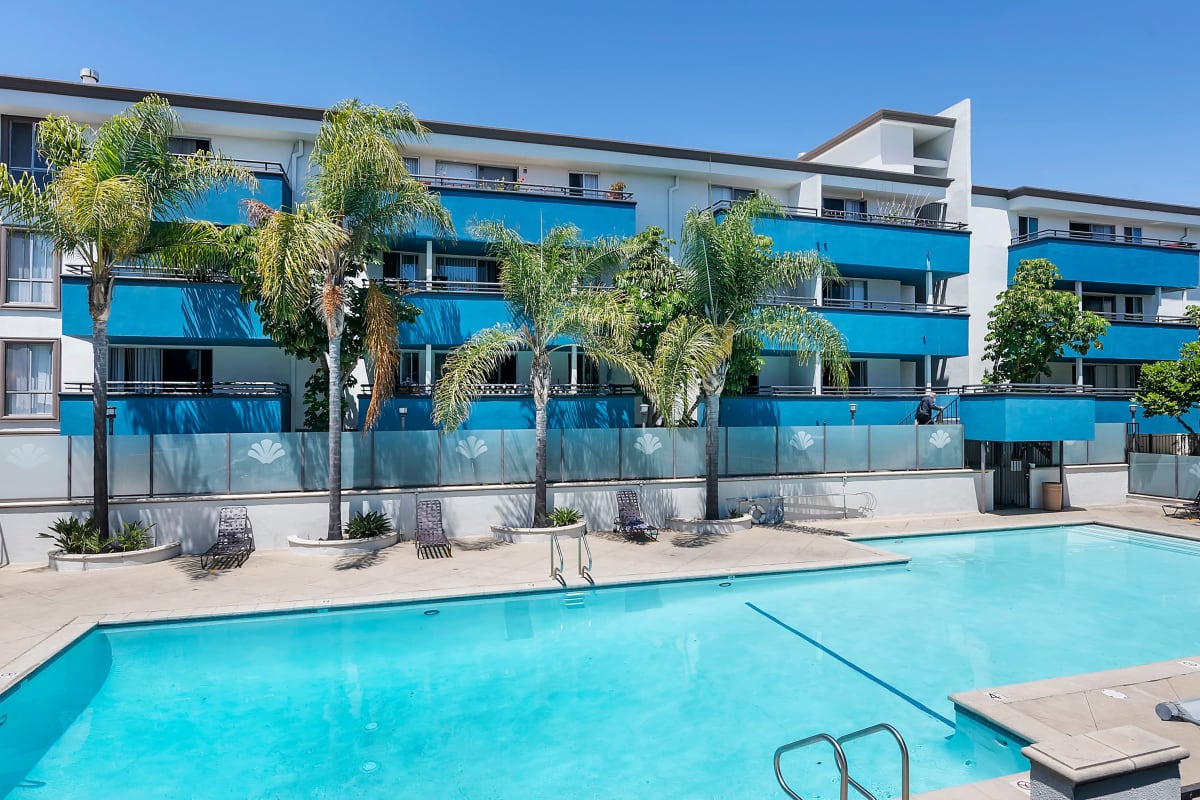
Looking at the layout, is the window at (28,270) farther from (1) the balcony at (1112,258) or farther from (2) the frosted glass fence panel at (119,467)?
(1) the balcony at (1112,258)

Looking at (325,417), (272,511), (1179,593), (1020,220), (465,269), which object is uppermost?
(1020,220)

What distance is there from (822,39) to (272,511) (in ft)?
61.1

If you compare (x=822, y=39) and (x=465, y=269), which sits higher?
(x=822, y=39)

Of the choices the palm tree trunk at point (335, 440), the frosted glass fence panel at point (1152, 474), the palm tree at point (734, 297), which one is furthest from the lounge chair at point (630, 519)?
the frosted glass fence panel at point (1152, 474)

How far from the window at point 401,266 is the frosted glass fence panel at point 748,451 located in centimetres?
1124

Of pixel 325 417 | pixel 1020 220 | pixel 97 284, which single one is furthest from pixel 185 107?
pixel 1020 220

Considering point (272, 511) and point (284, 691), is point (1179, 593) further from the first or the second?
point (272, 511)

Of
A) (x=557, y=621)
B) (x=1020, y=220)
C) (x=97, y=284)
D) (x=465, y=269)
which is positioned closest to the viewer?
(x=557, y=621)

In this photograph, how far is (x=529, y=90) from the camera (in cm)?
2373

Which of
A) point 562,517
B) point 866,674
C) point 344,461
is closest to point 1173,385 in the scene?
point 866,674

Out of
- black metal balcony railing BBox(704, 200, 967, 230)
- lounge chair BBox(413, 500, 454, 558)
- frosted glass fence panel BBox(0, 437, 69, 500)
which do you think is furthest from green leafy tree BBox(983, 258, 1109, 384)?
frosted glass fence panel BBox(0, 437, 69, 500)

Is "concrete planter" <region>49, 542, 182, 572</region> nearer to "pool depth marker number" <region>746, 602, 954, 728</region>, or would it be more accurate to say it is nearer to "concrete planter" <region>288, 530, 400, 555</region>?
"concrete planter" <region>288, 530, 400, 555</region>

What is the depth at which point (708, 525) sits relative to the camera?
1958cm

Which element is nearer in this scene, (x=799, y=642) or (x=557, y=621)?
(x=799, y=642)
